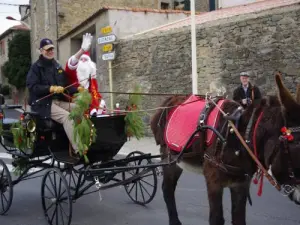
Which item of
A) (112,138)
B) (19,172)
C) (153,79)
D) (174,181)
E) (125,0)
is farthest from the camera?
(125,0)

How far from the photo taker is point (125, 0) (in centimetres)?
2389

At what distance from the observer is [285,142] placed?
115 inches

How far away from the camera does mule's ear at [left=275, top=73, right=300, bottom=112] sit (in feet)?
9.34

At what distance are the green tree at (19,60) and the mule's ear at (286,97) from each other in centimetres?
3270

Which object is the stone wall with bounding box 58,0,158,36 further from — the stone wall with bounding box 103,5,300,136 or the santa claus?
the santa claus

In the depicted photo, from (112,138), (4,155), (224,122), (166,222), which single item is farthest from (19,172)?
(4,155)

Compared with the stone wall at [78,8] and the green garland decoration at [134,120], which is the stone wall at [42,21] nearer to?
the stone wall at [78,8]

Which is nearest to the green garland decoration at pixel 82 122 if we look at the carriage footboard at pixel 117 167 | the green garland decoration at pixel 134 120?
the carriage footboard at pixel 117 167

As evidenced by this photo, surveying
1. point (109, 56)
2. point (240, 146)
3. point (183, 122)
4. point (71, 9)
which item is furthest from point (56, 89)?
point (71, 9)

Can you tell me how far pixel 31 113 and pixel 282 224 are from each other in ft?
11.4

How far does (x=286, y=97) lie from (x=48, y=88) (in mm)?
3212

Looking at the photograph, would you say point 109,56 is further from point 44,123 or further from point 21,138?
point 44,123

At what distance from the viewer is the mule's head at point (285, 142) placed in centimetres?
290

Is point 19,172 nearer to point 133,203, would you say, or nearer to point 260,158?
point 133,203
